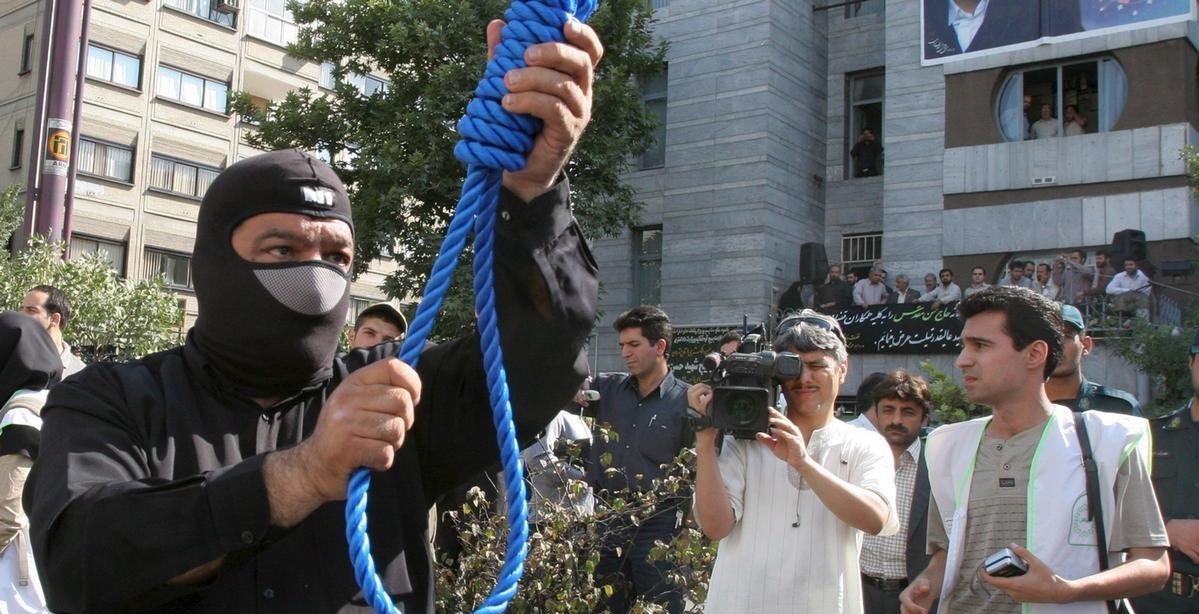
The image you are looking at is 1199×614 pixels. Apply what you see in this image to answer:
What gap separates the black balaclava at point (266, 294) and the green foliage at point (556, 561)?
105 inches

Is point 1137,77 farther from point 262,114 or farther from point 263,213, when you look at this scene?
point 263,213

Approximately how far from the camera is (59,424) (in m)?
1.96

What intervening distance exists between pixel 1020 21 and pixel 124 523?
19.1 m

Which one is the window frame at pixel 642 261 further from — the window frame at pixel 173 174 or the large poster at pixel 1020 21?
the window frame at pixel 173 174

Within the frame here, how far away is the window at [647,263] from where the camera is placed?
77.7 feet

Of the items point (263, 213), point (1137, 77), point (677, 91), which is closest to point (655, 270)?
point (677, 91)

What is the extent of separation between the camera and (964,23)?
18.9 metres

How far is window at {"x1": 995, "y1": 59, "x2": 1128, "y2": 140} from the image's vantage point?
62.3 feet

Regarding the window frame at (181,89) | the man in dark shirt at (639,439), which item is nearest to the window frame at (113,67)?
the window frame at (181,89)

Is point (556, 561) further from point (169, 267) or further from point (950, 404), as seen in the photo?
point (169, 267)

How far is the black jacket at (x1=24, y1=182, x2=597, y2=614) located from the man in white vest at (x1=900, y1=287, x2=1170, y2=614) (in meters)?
2.05

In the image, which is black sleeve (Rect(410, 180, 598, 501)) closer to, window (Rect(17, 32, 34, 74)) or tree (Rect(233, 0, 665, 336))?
tree (Rect(233, 0, 665, 336))

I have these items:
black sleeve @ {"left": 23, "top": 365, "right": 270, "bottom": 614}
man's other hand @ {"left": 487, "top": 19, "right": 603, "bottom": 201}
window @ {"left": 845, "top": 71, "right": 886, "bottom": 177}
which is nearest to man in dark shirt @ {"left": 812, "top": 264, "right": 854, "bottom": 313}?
window @ {"left": 845, "top": 71, "right": 886, "bottom": 177}

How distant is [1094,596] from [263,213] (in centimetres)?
278
